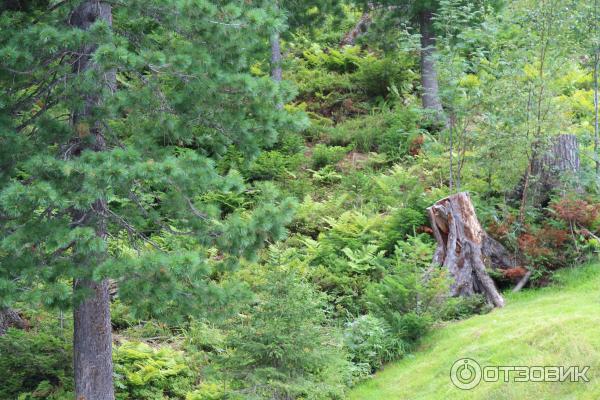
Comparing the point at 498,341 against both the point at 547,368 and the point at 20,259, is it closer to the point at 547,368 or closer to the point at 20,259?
the point at 547,368

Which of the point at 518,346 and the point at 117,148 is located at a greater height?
the point at 117,148

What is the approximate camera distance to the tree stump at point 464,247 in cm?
958

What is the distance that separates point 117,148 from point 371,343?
4.09 metres

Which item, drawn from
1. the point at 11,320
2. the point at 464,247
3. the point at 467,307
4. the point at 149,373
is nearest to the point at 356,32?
the point at 464,247

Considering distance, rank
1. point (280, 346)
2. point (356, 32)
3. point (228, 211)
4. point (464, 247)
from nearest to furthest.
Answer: point (280, 346)
point (464, 247)
point (228, 211)
point (356, 32)

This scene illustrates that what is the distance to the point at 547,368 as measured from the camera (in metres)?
6.95

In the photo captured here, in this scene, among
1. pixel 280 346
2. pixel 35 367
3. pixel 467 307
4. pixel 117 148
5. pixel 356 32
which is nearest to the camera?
pixel 117 148

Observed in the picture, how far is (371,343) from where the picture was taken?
870 centimetres

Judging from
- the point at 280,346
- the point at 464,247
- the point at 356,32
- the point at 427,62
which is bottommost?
the point at 280,346

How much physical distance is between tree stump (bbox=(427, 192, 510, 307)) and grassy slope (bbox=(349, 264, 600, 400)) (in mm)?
510

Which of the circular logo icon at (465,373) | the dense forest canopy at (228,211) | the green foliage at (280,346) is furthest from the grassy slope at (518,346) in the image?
the green foliage at (280,346)

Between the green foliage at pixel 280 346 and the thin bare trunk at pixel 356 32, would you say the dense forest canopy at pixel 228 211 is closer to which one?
the green foliage at pixel 280 346

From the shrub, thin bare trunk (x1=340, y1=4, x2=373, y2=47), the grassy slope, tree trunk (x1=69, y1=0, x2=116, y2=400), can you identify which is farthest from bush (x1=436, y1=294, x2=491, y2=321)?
thin bare trunk (x1=340, y1=4, x2=373, y2=47)

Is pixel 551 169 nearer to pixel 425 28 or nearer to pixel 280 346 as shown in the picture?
pixel 280 346
